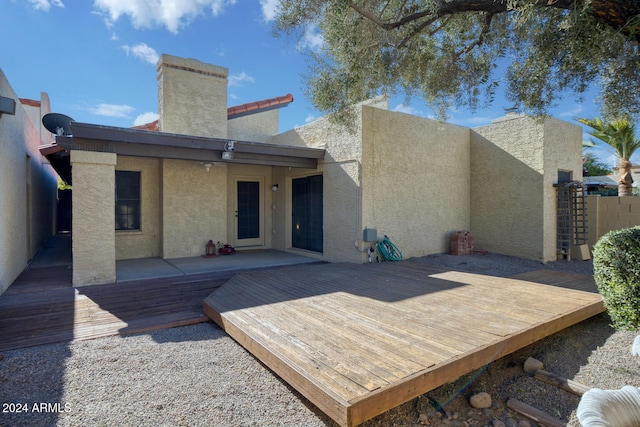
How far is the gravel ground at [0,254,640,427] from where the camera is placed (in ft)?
9.45

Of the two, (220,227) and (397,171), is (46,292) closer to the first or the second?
(220,227)

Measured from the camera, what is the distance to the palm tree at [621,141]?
1220 cm

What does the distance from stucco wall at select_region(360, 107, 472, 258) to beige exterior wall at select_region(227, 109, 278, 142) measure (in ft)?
20.0

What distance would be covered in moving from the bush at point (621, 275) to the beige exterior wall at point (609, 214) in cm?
768

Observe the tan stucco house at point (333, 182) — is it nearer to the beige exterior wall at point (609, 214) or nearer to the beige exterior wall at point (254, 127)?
the beige exterior wall at point (609, 214)

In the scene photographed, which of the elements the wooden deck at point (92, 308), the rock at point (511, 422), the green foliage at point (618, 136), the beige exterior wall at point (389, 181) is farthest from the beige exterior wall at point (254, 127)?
the green foliage at point (618, 136)

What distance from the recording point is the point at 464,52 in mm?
7023

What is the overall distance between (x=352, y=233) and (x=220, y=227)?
14.6 ft

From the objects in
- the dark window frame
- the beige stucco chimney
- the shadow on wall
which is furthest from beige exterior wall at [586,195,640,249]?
the dark window frame

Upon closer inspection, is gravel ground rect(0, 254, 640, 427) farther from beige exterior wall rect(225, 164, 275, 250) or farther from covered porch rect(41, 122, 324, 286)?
beige exterior wall rect(225, 164, 275, 250)

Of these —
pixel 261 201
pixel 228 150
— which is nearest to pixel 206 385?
pixel 228 150

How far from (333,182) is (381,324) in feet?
19.0

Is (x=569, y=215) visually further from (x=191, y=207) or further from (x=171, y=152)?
(x=191, y=207)

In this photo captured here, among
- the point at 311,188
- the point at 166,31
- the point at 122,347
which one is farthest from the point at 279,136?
the point at 122,347
